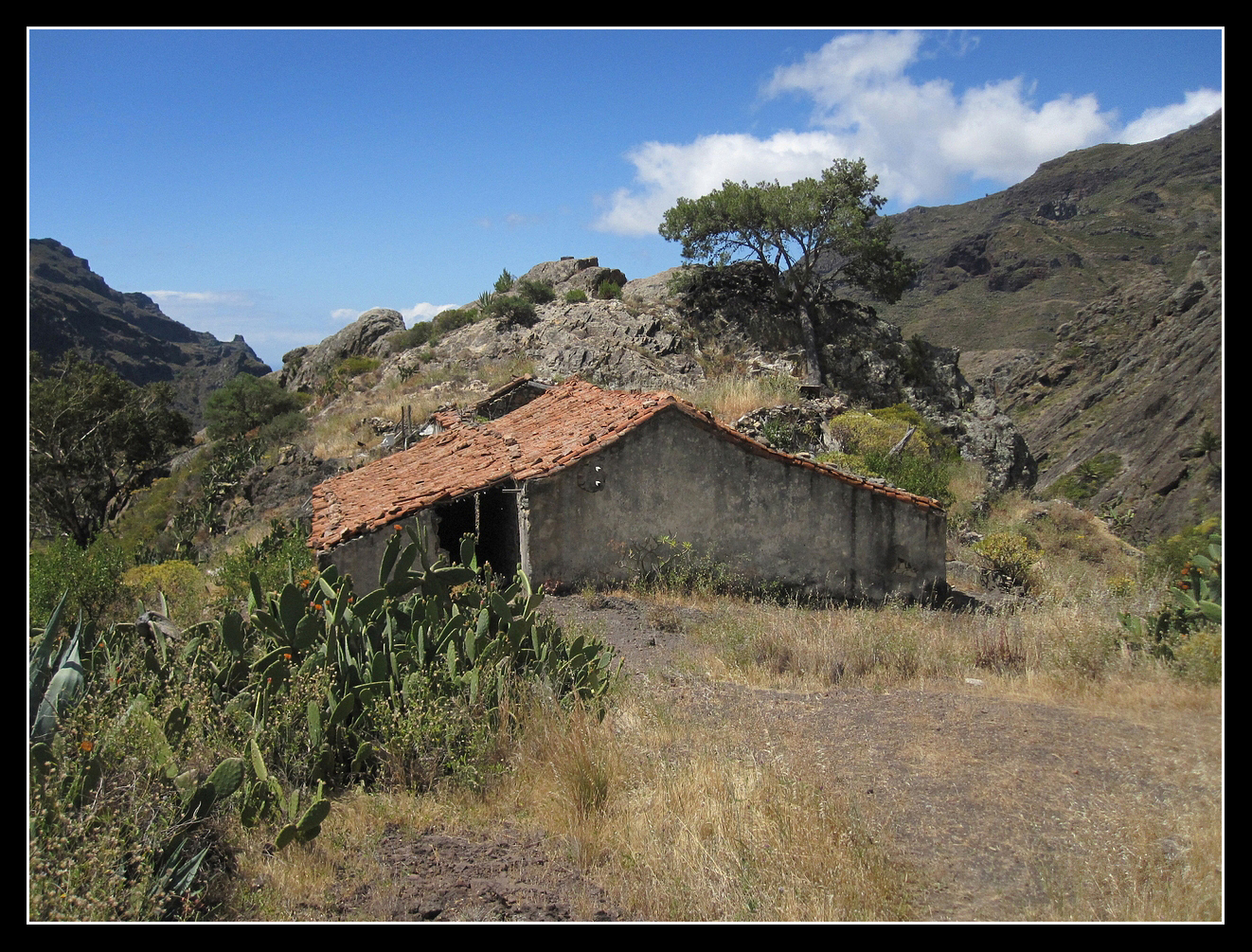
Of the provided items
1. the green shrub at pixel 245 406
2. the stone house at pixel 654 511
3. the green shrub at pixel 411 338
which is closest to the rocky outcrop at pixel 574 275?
the green shrub at pixel 411 338

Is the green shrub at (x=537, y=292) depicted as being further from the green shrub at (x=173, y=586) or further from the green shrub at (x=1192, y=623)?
the green shrub at (x=1192, y=623)

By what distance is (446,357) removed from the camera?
31828 millimetres

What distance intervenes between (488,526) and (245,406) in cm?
2530

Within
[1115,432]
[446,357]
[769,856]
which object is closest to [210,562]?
[446,357]

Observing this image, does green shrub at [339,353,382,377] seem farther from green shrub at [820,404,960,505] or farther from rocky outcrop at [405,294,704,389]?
green shrub at [820,404,960,505]

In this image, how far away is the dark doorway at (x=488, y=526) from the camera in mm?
11617

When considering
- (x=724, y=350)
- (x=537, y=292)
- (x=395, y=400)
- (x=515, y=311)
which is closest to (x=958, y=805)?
(x=395, y=400)

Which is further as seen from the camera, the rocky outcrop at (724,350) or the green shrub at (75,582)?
the rocky outcrop at (724,350)

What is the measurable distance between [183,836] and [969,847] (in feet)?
12.4

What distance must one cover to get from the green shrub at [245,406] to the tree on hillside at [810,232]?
17.3 meters

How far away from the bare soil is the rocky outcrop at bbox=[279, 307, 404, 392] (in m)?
34.5

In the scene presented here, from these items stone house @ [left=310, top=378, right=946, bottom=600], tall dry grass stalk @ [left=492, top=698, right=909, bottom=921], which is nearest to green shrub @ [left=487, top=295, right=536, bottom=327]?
stone house @ [left=310, top=378, right=946, bottom=600]

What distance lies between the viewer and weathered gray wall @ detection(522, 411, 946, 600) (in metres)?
11.1
